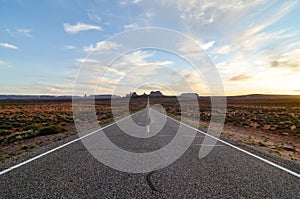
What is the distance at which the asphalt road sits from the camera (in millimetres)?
3693

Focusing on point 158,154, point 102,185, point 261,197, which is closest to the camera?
point 261,197

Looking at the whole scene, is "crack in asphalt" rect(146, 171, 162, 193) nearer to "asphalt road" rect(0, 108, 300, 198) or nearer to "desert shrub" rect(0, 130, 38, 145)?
"asphalt road" rect(0, 108, 300, 198)

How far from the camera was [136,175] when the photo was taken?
4.67 metres

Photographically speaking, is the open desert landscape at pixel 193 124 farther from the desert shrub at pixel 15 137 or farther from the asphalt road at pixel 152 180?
the asphalt road at pixel 152 180

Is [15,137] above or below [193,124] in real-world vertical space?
above

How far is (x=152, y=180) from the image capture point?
436 centimetres

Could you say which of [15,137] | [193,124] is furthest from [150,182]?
[193,124]

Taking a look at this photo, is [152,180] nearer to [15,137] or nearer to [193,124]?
[15,137]

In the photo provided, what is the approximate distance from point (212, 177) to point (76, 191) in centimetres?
263

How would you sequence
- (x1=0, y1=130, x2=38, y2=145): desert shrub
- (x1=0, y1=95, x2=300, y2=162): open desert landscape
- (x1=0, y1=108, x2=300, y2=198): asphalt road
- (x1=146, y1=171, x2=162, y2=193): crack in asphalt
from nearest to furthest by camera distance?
(x1=0, y1=108, x2=300, y2=198): asphalt road → (x1=146, y1=171, x2=162, y2=193): crack in asphalt → (x1=0, y1=95, x2=300, y2=162): open desert landscape → (x1=0, y1=130, x2=38, y2=145): desert shrub

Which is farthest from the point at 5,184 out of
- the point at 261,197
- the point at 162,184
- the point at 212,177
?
the point at 261,197

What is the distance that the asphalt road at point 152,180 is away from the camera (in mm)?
3693

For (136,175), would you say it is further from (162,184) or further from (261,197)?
(261,197)

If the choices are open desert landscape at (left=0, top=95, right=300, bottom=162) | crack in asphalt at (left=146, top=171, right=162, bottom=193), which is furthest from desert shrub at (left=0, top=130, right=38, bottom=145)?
crack in asphalt at (left=146, top=171, right=162, bottom=193)
